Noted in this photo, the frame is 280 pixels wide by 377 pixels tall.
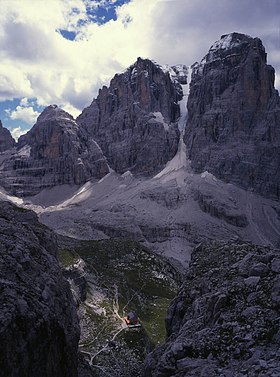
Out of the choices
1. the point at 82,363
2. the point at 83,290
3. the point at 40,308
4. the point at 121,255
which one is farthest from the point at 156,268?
the point at 40,308

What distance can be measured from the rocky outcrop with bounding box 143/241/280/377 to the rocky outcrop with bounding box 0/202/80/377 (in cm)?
563

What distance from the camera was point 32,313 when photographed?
73.6ft

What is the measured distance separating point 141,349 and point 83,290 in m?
23.8

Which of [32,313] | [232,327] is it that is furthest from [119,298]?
[232,327]

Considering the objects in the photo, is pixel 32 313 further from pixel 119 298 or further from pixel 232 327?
pixel 119 298

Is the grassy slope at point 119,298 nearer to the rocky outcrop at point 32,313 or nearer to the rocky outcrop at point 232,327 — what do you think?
the rocky outcrop at point 32,313

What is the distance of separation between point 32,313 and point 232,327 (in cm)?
984

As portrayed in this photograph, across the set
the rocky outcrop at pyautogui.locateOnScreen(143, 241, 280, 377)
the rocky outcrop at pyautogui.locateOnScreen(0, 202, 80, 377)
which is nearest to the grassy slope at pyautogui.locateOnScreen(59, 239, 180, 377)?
the rocky outcrop at pyautogui.locateOnScreen(0, 202, 80, 377)

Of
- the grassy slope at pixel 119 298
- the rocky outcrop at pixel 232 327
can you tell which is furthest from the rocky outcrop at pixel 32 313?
the grassy slope at pixel 119 298

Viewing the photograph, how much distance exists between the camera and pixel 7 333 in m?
20.4

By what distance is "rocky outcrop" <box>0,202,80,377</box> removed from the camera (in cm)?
2088

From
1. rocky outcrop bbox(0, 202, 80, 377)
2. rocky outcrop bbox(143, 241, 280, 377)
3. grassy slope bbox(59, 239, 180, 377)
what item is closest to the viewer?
rocky outcrop bbox(143, 241, 280, 377)

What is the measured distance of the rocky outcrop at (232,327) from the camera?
62.7 ft

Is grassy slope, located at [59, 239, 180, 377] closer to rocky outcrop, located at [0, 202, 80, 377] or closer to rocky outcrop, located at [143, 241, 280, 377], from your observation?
rocky outcrop, located at [0, 202, 80, 377]
